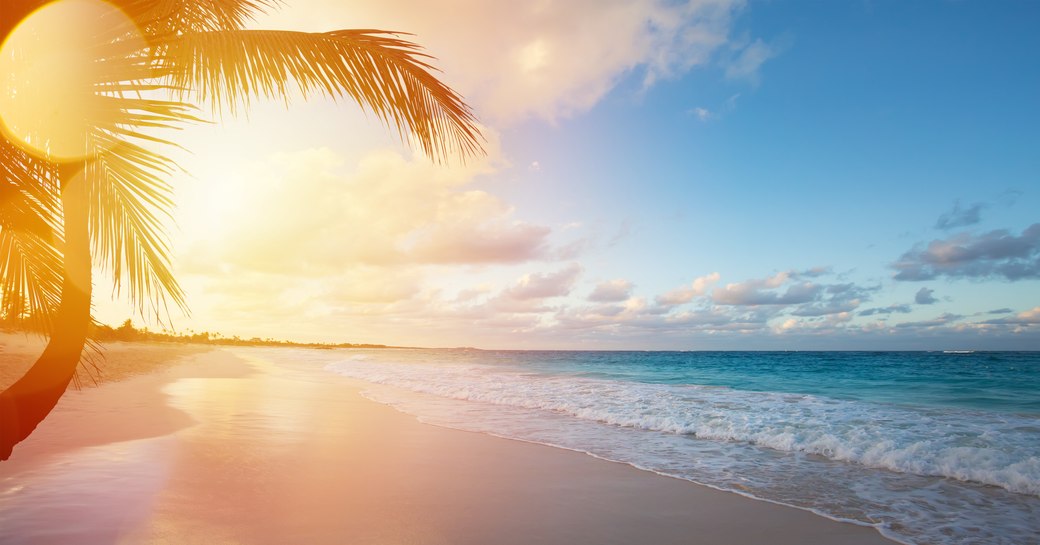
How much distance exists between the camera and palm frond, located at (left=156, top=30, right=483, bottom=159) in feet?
10.7

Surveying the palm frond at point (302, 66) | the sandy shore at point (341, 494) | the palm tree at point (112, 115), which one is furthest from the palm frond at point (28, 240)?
the sandy shore at point (341, 494)

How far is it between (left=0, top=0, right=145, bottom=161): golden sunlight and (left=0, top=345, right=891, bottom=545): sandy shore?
3298mm

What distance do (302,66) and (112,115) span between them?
1.03m

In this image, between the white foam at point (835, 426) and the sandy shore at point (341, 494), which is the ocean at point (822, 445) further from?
the sandy shore at point (341, 494)

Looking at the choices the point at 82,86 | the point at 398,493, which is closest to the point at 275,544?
the point at 398,493

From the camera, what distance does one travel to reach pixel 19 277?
349cm

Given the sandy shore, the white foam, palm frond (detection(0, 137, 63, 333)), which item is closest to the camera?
palm frond (detection(0, 137, 63, 333))

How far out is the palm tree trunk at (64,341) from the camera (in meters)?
2.58

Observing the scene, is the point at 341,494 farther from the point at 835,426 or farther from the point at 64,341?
the point at 835,426

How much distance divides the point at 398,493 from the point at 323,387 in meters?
15.1

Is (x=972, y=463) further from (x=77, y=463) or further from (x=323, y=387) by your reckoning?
(x=323, y=387)

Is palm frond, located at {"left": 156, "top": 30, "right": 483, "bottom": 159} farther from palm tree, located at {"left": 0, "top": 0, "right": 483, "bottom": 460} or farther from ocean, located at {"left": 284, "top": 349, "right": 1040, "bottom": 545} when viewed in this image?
ocean, located at {"left": 284, "top": 349, "right": 1040, "bottom": 545}

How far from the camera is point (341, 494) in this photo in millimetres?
5910

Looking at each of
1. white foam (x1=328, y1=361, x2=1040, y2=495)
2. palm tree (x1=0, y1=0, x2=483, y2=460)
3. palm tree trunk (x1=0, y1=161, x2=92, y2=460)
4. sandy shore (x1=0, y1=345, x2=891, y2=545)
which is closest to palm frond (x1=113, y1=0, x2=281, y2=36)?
palm tree (x1=0, y1=0, x2=483, y2=460)
